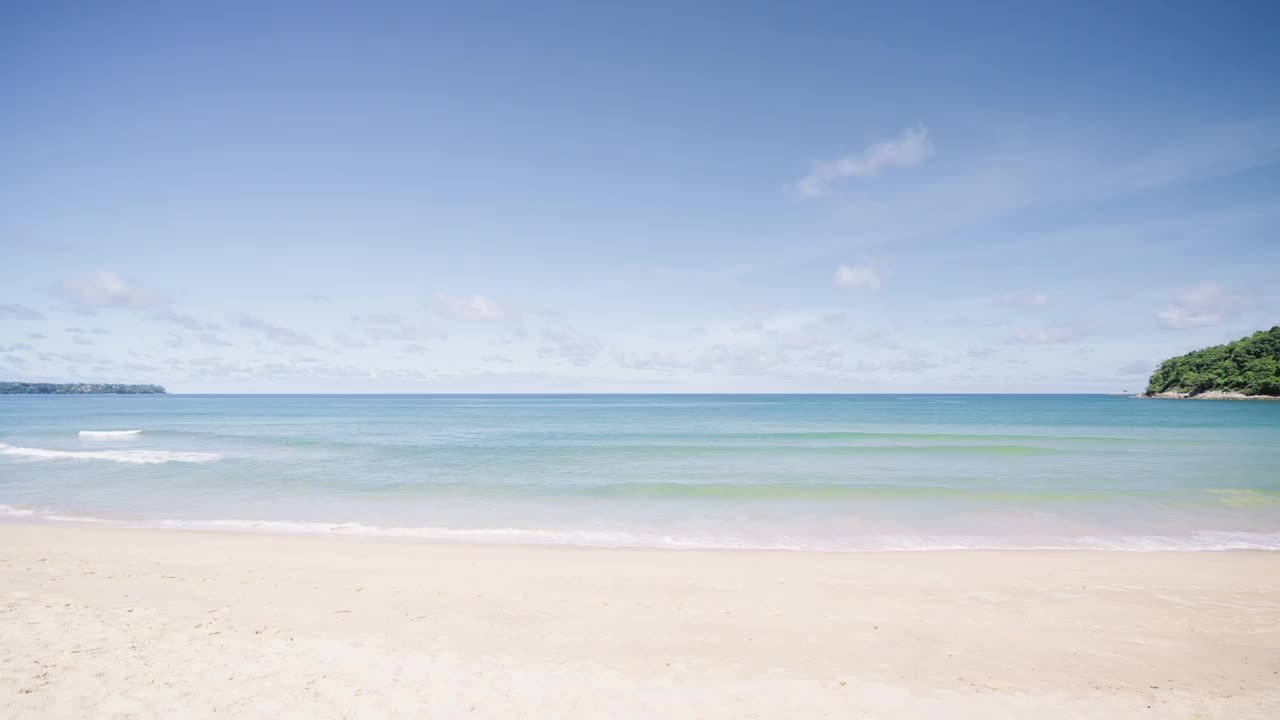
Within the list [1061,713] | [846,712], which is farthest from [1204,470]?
[846,712]

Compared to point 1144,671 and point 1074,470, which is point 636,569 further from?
point 1074,470

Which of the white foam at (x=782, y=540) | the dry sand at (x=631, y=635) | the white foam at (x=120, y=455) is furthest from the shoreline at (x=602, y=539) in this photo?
the white foam at (x=120, y=455)

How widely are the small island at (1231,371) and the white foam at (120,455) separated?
495 feet

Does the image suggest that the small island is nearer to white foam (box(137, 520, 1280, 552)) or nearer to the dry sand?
white foam (box(137, 520, 1280, 552))

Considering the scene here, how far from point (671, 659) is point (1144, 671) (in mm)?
4942

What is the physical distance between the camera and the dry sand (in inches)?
212

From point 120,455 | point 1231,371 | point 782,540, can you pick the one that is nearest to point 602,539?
point 782,540

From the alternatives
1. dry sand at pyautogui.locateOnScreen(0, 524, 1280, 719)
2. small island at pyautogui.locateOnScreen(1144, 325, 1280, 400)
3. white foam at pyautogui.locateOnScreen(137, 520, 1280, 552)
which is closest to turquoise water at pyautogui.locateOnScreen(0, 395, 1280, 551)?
white foam at pyautogui.locateOnScreen(137, 520, 1280, 552)

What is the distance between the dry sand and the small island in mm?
137721

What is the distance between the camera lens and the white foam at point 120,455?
1028 inches

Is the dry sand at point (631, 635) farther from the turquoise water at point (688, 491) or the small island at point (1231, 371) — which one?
the small island at point (1231, 371)

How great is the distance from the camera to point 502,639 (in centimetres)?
683

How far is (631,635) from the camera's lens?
703cm

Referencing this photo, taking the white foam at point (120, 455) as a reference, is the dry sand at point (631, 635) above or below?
above
